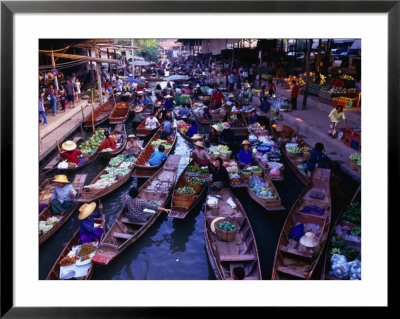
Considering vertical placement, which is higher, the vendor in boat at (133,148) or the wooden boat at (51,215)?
the vendor in boat at (133,148)

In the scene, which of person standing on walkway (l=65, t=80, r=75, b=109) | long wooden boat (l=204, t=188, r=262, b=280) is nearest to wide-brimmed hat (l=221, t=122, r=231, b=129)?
long wooden boat (l=204, t=188, r=262, b=280)

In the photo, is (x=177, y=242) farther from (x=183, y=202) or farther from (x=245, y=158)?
(x=245, y=158)

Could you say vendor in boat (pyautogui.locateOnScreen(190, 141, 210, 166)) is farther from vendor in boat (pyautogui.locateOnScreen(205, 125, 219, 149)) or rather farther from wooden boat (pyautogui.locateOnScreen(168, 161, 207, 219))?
vendor in boat (pyautogui.locateOnScreen(205, 125, 219, 149))

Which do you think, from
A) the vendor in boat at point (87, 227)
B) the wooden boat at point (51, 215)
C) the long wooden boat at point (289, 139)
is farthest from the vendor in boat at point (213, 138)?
the vendor in boat at point (87, 227)

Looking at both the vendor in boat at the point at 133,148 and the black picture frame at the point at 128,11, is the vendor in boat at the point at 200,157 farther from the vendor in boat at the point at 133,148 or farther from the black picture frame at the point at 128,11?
the black picture frame at the point at 128,11

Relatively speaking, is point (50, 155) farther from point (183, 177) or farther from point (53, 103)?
point (183, 177)

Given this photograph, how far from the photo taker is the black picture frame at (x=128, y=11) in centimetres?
419

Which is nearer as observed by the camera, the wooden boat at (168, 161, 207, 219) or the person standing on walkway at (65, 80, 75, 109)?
the wooden boat at (168, 161, 207, 219)

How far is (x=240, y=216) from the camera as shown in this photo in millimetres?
7703

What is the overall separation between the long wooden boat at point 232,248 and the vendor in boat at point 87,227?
2421 millimetres

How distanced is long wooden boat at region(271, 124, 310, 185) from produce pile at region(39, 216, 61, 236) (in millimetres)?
7085

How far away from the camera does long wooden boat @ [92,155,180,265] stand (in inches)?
261

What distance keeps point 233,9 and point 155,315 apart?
4198 millimetres

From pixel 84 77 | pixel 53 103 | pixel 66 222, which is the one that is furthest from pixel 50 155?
pixel 84 77
